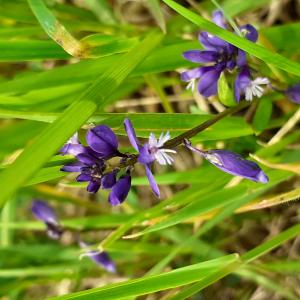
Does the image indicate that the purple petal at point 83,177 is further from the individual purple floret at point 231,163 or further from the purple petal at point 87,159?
the individual purple floret at point 231,163

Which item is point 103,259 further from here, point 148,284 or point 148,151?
point 148,151

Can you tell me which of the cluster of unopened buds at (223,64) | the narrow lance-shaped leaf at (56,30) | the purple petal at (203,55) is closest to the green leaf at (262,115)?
the cluster of unopened buds at (223,64)

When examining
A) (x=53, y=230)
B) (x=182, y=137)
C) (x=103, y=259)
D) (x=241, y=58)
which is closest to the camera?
(x=182, y=137)

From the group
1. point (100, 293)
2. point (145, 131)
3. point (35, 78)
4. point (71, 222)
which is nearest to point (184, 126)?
point (145, 131)

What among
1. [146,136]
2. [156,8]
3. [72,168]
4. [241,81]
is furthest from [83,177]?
[156,8]

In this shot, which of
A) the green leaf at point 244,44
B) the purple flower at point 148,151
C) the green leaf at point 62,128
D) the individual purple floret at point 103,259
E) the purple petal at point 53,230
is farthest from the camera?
the purple petal at point 53,230
